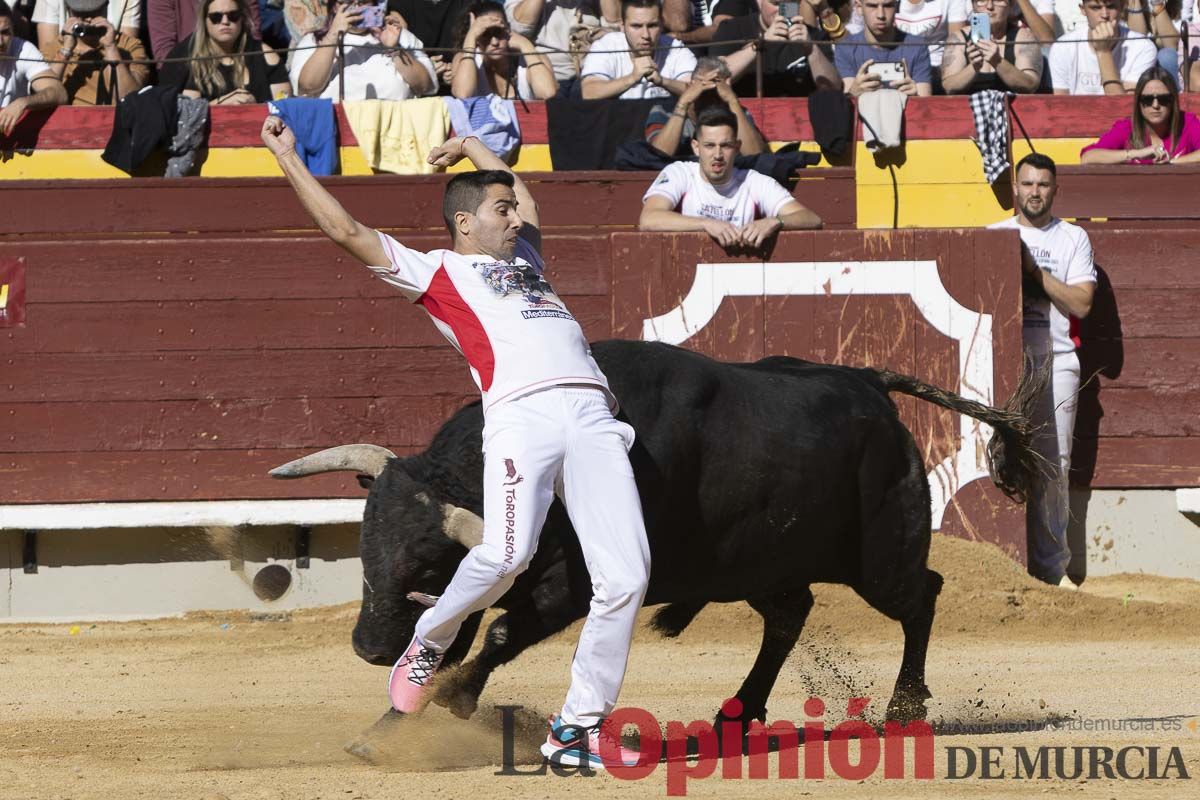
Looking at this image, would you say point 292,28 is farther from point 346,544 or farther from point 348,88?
point 346,544

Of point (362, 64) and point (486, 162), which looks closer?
point (486, 162)

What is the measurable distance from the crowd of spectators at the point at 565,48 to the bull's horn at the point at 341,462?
3.56 m

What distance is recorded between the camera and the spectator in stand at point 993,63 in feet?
26.6

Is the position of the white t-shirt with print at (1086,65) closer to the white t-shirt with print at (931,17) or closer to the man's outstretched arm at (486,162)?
the white t-shirt with print at (931,17)

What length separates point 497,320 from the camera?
4074mm

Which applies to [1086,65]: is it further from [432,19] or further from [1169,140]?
[432,19]

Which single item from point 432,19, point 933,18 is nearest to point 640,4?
point 432,19

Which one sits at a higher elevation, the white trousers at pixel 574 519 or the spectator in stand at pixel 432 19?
the spectator in stand at pixel 432 19

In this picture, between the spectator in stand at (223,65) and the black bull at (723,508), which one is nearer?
the black bull at (723,508)

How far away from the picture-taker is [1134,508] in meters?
7.50

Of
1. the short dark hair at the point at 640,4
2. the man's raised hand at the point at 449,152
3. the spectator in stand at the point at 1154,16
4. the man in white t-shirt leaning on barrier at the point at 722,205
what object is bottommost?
the man in white t-shirt leaning on barrier at the point at 722,205

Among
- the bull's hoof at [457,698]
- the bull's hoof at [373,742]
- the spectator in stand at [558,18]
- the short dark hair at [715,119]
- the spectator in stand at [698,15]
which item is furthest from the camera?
the spectator in stand at [698,15]

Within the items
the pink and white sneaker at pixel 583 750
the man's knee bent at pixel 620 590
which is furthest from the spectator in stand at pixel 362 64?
the pink and white sneaker at pixel 583 750

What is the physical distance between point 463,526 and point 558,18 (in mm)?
5119
